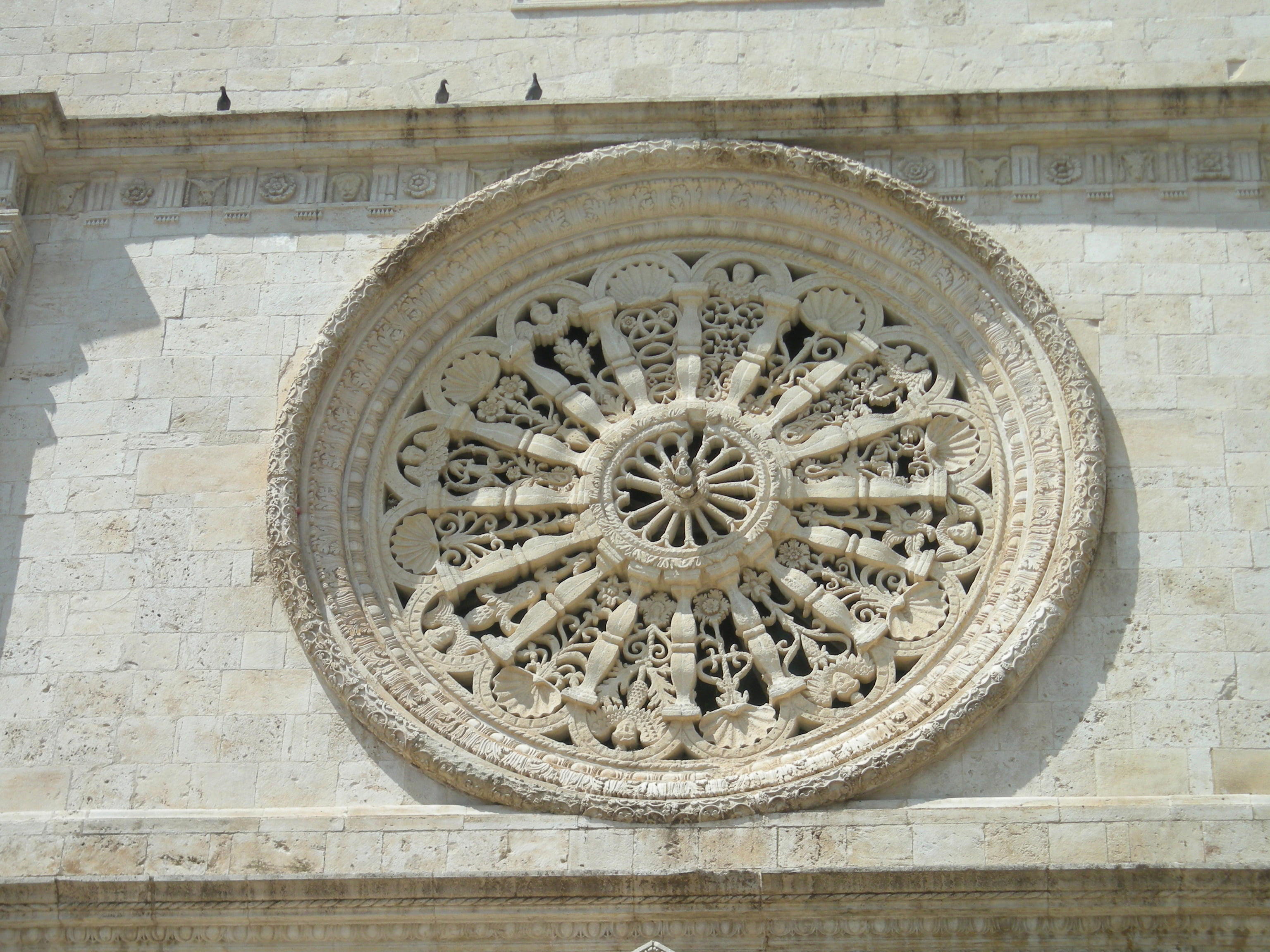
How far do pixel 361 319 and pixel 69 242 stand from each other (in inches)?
71.4

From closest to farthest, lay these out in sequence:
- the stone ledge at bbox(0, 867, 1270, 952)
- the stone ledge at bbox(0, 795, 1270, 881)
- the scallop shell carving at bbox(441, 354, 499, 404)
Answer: the stone ledge at bbox(0, 867, 1270, 952)
the stone ledge at bbox(0, 795, 1270, 881)
the scallop shell carving at bbox(441, 354, 499, 404)

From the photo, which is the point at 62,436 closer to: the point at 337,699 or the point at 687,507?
the point at 337,699

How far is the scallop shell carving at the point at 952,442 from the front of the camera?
11555mm

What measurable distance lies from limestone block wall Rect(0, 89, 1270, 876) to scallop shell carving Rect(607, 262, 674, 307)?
1.01m

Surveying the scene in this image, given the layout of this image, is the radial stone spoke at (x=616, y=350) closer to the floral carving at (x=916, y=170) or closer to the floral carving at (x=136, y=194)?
the floral carving at (x=916, y=170)

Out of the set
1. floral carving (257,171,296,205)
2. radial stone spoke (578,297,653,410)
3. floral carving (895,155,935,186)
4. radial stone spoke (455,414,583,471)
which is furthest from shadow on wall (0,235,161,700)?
floral carving (895,155,935,186)

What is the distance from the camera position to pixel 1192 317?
1173 cm

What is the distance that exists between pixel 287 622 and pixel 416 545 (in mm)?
802

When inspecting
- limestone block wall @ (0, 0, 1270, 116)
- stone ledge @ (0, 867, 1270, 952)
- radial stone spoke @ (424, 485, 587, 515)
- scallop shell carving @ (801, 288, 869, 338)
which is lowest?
stone ledge @ (0, 867, 1270, 952)

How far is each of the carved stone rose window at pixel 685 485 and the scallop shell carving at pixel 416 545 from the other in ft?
0.05

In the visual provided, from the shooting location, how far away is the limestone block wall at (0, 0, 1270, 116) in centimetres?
1265

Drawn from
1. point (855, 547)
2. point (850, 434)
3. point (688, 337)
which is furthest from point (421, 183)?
point (855, 547)

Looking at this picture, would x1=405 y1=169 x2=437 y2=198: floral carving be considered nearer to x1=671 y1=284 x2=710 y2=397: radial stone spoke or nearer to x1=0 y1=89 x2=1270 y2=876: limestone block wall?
x1=0 y1=89 x2=1270 y2=876: limestone block wall

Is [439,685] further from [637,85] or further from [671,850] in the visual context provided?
[637,85]
